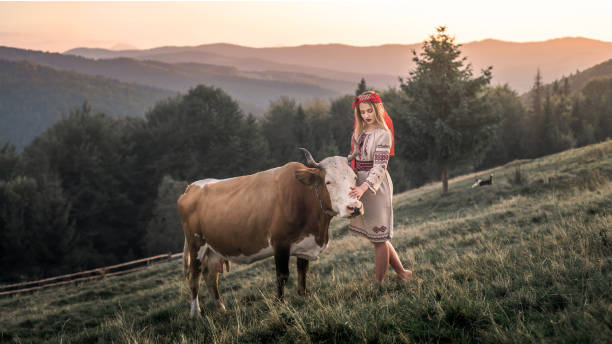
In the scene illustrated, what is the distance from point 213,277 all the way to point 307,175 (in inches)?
108

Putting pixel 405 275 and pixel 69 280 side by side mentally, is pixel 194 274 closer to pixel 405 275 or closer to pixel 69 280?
pixel 405 275

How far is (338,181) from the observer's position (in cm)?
458

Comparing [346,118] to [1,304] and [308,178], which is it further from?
[308,178]

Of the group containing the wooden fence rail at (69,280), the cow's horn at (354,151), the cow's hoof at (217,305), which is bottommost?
the wooden fence rail at (69,280)

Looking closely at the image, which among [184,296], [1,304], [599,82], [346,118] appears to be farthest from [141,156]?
[599,82]

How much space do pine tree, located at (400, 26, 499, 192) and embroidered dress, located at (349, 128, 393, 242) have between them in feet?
64.8

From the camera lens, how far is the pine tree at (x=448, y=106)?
76.8 feet

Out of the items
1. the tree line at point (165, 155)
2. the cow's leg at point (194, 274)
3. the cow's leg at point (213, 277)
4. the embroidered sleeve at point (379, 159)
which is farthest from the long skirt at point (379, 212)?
the tree line at point (165, 155)

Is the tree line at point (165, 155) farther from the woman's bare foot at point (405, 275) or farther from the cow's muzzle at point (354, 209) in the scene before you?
the cow's muzzle at point (354, 209)

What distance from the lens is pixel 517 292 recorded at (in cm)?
336

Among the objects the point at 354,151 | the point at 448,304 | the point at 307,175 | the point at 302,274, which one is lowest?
the point at 302,274

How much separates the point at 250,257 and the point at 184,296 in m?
2.62

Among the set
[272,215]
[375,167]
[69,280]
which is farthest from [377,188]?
[69,280]

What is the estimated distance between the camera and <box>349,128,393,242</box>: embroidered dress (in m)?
4.56
